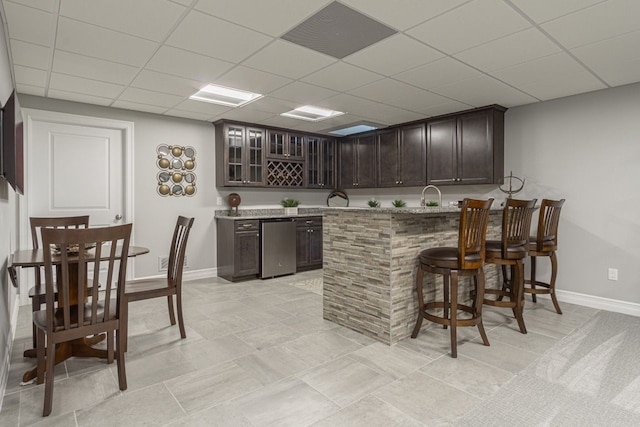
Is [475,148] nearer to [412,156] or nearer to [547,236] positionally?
[412,156]

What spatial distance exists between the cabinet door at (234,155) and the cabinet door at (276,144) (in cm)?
47

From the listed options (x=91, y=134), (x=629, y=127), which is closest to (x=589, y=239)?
(x=629, y=127)

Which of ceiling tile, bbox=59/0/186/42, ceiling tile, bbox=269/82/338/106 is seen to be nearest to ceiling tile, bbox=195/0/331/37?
ceiling tile, bbox=59/0/186/42

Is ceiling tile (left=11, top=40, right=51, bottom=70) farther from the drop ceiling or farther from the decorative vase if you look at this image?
the decorative vase

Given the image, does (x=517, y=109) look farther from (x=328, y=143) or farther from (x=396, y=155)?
(x=328, y=143)

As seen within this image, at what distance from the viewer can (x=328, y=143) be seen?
21.4ft

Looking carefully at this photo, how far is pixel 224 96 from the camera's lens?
13.9 feet

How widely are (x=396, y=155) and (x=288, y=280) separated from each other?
2543 mm

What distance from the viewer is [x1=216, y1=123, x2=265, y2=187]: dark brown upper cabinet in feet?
17.2

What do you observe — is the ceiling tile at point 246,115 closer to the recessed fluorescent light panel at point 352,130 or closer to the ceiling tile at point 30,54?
the recessed fluorescent light panel at point 352,130

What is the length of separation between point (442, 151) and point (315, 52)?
8.92ft

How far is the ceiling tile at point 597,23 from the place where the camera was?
2201 millimetres

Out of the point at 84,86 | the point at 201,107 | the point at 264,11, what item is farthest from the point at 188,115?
the point at 264,11

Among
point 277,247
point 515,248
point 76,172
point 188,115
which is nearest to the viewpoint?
point 515,248
